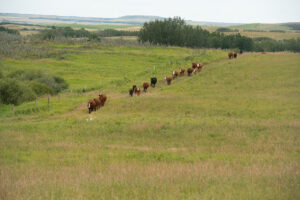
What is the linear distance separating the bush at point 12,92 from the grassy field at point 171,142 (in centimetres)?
577

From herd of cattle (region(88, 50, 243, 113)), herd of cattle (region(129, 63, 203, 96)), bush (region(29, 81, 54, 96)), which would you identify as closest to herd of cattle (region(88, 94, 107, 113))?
herd of cattle (region(88, 50, 243, 113))

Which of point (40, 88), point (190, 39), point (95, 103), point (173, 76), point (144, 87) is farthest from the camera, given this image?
point (190, 39)

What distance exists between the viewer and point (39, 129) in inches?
805

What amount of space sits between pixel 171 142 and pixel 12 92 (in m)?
23.3

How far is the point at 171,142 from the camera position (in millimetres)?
16969

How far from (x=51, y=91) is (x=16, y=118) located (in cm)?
1614

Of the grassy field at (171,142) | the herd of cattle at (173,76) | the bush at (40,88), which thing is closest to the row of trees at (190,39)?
the grassy field at (171,142)

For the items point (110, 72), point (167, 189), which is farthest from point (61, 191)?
point (110, 72)

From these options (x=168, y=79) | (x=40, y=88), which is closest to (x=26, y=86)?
(x=40, y=88)

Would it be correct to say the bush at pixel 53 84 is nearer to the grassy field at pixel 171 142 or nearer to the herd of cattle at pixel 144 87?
the grassy field at pixel 171 142

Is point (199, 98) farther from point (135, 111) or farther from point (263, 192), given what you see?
point (263, 192)

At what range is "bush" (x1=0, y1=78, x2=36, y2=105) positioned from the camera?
1328 inches

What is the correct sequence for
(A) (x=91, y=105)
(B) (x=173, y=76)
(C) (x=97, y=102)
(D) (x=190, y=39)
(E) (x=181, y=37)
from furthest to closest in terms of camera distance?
(D) (x=190, y=39), (E) (x=181, y=37), (B) (x=173, y=76), (C) (x=97, y=102), (A) (x=91, y=105)

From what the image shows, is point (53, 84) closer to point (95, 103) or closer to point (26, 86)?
point (26, 86)
